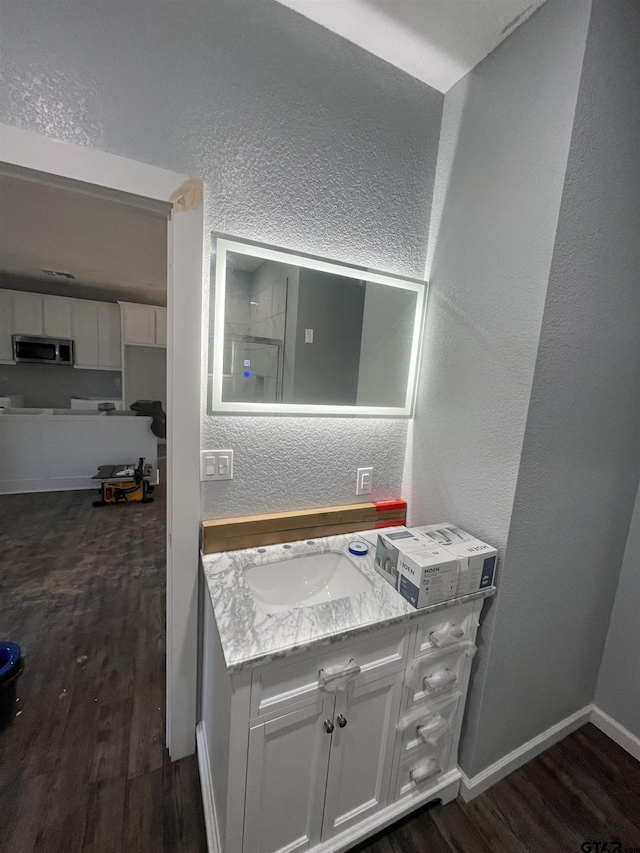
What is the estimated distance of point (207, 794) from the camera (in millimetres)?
1192

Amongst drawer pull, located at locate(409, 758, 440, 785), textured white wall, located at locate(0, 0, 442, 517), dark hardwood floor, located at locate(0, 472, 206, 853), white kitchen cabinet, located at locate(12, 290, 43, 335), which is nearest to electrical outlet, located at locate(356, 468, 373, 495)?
textured white wall, located at locate(0, 0, 442, 517)

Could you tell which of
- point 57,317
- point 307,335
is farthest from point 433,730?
point 57,317

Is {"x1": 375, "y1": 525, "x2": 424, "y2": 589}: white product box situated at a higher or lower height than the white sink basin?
higher

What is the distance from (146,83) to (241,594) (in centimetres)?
149

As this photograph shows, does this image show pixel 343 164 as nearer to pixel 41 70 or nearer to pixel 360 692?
pixel 41 70

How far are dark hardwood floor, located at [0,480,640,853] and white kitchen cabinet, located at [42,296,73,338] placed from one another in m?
4.18

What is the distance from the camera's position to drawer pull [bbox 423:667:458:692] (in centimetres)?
113

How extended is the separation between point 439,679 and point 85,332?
6069 millimetres

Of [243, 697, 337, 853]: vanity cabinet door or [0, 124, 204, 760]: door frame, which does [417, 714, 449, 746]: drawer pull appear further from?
[0, 124, 204, 760]: door frame

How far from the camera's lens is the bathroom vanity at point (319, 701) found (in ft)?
2.94

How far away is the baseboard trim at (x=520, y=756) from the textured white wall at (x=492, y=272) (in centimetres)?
4

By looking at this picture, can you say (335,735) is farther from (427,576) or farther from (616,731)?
(616,731)

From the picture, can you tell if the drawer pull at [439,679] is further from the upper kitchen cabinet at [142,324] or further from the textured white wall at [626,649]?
the upper kitchen cabinet at [142,324]

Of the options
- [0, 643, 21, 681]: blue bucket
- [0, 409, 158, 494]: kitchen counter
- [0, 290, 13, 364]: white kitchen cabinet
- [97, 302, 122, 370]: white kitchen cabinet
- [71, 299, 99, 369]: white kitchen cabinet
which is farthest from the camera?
[97, 302, 122, 370]: white kitchen cabinet
